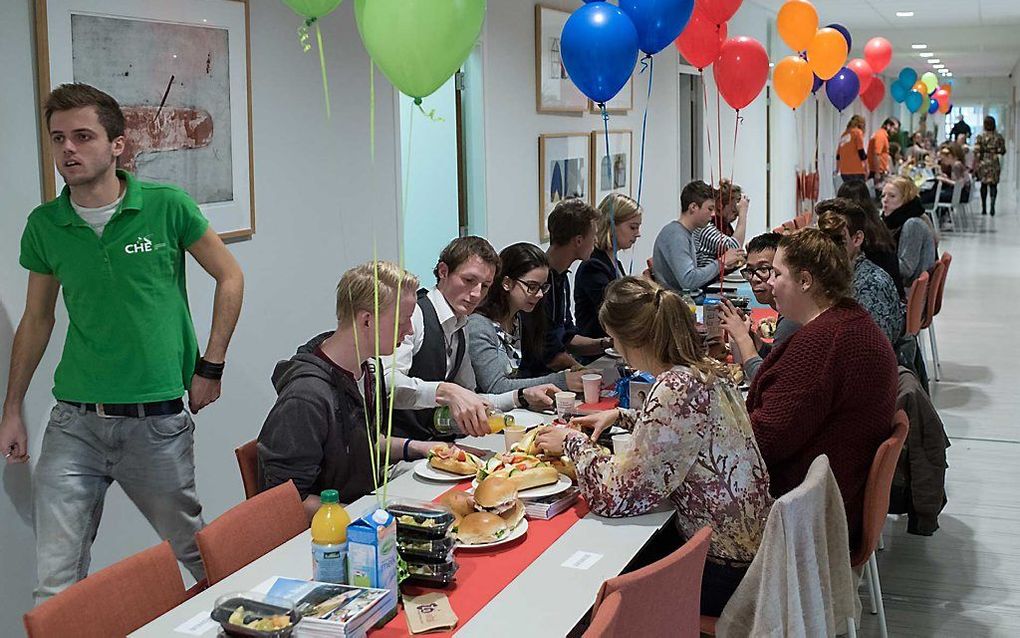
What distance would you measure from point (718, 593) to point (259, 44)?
279cm

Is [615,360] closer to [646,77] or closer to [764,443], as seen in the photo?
[764,443]

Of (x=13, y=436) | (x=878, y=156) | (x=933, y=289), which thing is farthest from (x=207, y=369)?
(x=878, y=156)

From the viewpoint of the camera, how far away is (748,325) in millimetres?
4680

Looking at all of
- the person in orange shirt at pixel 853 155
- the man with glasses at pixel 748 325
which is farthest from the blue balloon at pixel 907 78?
the man with glasses at pixel 748 325

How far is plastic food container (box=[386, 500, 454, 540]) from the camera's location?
236cm

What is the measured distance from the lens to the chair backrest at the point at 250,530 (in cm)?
250

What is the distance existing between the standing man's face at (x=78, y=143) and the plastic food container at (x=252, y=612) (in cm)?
148

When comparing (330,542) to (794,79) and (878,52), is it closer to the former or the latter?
(794,79)

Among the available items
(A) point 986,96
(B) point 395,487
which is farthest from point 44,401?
(A) point 986,96

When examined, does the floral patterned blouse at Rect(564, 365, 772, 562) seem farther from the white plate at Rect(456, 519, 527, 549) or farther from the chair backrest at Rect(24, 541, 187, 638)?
the chair backrest at Rect(24, 541, 187, 638)

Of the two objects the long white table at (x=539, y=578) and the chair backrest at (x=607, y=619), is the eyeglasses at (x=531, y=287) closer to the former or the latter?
the long white table at (x=539, y=578)

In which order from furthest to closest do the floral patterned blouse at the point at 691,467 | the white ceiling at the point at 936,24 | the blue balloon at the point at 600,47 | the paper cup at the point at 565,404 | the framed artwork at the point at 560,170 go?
1. the white ceiling at the point at 936,24
2. the framed artwork at the point at 560,170
3. the blue balloon at the point at 600,47
4. the paper cup at the point at 565,404
5. the floral patterned blouse at the point at 691,467

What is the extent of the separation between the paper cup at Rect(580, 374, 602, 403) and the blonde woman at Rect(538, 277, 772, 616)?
93cm

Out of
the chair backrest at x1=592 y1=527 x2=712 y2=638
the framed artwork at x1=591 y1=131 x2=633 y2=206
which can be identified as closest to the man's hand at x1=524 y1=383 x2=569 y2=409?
the chair backrest at x1=592 y1=527 x2=712 y2=638
